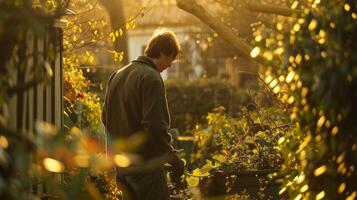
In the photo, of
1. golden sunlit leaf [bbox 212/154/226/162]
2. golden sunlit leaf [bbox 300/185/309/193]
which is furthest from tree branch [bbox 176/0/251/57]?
golden sunlit leaf [bbox 300/185/309/193]

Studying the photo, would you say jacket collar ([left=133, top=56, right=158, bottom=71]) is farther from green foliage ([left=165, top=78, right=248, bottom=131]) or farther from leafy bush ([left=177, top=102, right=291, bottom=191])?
green foliage ([left=165, top=78, right=248, bottom=131])

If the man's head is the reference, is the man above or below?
below

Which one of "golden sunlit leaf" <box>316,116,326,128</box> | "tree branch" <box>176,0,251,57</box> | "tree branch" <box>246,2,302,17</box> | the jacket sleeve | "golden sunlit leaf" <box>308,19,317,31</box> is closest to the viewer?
"golden sunlit leaf" <box>308,19,317,31</box>

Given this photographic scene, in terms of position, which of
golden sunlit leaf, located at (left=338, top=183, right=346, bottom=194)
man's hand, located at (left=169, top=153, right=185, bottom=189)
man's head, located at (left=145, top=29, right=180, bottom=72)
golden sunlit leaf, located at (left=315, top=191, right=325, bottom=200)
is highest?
man's head, located at (left=145, top=29, right=180, bottom=72)

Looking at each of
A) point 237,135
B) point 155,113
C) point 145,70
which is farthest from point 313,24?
point 237,135

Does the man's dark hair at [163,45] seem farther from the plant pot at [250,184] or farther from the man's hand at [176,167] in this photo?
the plant pot at [250,184]

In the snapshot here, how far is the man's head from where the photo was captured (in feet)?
21.2

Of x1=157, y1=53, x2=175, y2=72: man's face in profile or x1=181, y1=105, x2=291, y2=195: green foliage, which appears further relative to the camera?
x1=181, y1=105, x2=291, y2=195: green foliage

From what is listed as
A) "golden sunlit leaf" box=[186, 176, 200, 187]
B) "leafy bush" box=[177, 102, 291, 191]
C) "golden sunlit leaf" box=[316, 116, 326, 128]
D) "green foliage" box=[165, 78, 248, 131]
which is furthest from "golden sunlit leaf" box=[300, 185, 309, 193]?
"green foliage" box=[165, 78, 248, 131]

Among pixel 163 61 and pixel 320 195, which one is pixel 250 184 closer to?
pixel 163 61

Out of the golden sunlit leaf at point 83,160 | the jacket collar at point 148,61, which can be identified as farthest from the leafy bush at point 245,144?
the golden sunlit leaf at point 83,160

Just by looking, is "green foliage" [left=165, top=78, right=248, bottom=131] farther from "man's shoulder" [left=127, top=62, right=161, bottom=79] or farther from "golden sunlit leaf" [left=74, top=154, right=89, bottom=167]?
"golden sunlit leaf" [left=74, top=154, right=89, bottom=167]

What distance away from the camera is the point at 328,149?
4.58 meters

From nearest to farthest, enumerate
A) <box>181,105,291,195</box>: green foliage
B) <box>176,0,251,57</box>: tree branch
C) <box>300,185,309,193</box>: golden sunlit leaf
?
<box>300,185,309,193</box>: golden sunlit leaf, <box>181,105,291,195</box>: green foliage, <box>176,0,251,57</box>: tree branch
